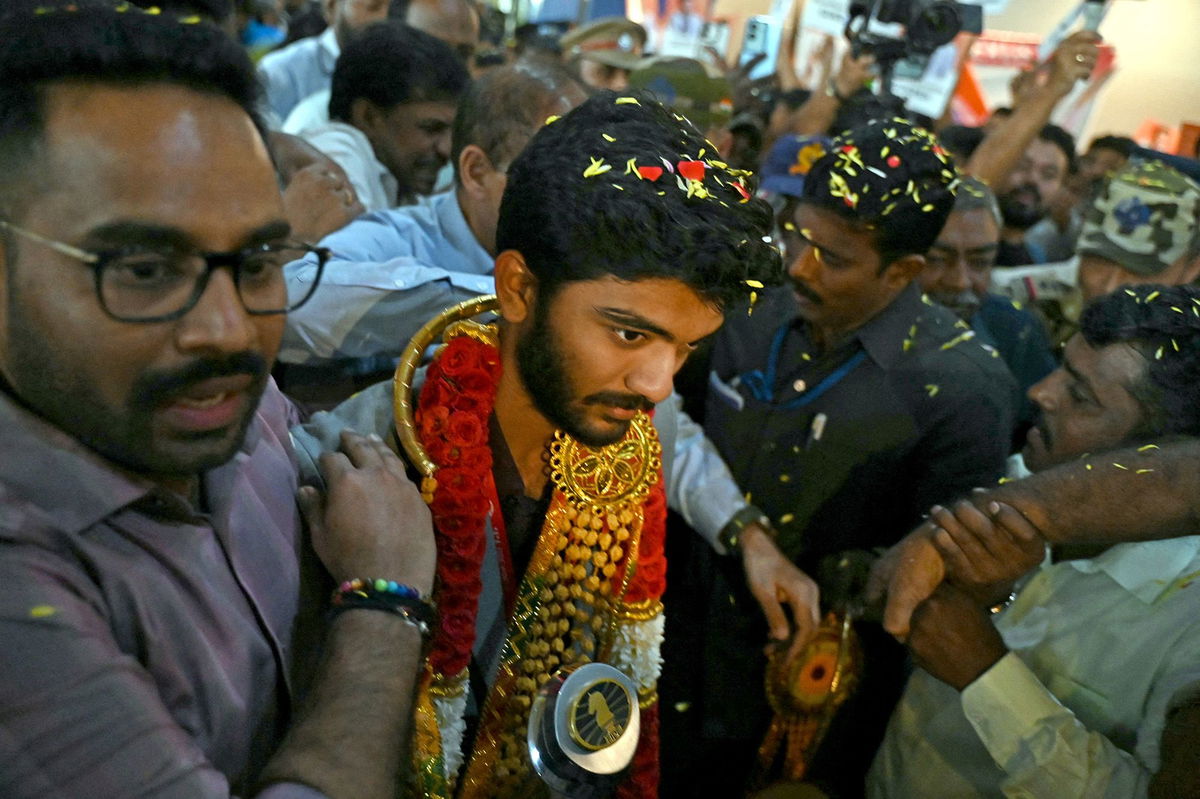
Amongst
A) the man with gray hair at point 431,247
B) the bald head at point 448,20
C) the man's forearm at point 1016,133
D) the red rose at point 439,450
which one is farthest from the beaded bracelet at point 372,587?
the man's forearm at point 1016,133

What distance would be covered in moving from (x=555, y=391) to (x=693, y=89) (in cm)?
351

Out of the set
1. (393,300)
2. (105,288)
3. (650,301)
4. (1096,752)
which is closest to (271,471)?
(105,288)

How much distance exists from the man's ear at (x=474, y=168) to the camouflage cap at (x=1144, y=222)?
2708 millimetres

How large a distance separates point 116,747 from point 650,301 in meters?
1.02

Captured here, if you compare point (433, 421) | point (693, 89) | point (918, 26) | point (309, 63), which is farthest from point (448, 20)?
point (433, 421)

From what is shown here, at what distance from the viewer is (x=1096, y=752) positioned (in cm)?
163

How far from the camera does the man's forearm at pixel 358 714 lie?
1052 millimetres

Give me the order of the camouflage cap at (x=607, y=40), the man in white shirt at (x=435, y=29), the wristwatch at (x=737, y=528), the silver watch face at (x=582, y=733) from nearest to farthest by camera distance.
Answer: the silver watch face at (x=582, y=733), the wristwatch at (x=737, y=528), the man in white shirt at (x=435, y=29), the camouflage cap at (x=607, y=40)

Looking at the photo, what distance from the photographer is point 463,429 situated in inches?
65.6

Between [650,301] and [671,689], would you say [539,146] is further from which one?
[671,689]

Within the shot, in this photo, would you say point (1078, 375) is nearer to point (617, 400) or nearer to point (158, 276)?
point (617, 400)

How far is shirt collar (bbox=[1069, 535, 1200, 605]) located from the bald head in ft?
12.2

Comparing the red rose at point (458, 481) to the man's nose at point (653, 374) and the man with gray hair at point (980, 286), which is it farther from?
the man with gray hair at point (980, 286)

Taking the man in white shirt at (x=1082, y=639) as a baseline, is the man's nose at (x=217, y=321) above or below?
above
